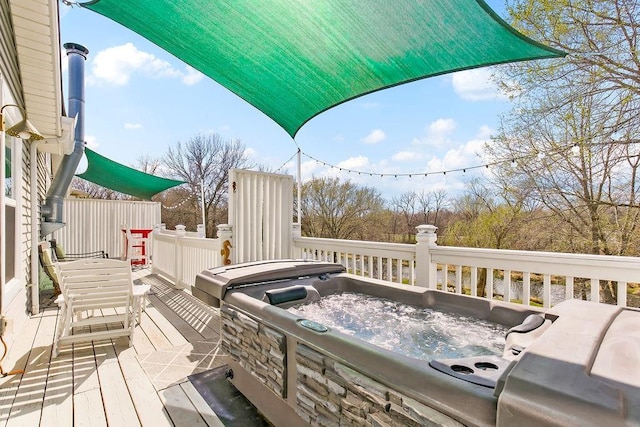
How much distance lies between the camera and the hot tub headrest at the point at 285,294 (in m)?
2.77

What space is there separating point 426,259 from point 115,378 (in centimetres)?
285

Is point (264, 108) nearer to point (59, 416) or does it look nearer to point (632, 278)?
point (59, 416)

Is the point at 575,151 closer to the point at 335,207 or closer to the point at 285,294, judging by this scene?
the point at 285,294

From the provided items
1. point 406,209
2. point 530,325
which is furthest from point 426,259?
point 406,209

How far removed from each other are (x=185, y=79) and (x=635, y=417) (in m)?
13.4

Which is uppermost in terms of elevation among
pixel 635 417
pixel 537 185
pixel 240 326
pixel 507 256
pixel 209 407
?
pixel 537 185

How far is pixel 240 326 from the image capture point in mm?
2391

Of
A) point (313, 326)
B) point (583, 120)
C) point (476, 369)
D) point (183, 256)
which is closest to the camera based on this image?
point (476, 369)

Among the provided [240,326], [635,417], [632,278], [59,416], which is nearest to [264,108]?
[240,326]

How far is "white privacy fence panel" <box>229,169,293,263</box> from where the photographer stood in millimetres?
4234

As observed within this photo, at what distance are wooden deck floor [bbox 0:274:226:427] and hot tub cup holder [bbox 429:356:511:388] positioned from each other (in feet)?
5.13

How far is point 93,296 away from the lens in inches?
133

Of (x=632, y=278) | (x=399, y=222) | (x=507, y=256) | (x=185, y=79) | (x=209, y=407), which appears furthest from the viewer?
(x=399, y=222)

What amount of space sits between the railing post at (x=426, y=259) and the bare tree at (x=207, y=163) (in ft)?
57.1
